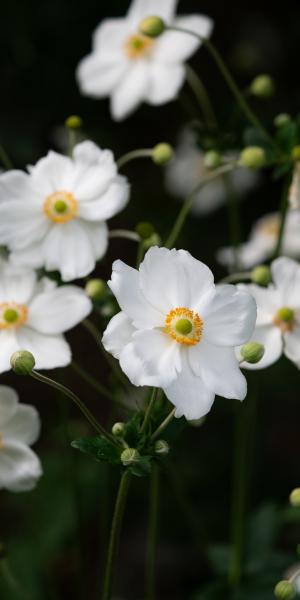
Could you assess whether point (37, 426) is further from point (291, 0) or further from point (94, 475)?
point (291, 0)

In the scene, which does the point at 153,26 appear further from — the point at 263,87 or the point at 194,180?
the point at 194,180

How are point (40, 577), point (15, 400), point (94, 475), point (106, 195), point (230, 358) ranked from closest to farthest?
point (230, 358)
point (15, 400)
point (106, 195)
point (40, 577)
point (94, 475)

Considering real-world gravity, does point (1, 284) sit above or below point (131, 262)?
above

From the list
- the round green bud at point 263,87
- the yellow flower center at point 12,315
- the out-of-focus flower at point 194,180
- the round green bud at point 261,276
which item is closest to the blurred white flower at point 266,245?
the round green bud at point 263,87

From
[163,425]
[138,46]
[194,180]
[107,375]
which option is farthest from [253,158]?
[107,375]

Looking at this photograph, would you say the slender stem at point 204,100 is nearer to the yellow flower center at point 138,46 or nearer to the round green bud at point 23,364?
the yellow flower center at point 138,46

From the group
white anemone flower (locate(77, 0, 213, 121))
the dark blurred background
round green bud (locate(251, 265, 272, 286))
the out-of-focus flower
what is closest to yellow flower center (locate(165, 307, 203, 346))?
round green bud (locate(251, 265, 272, 286))

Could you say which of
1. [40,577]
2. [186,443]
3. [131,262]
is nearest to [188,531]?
[186,443]
